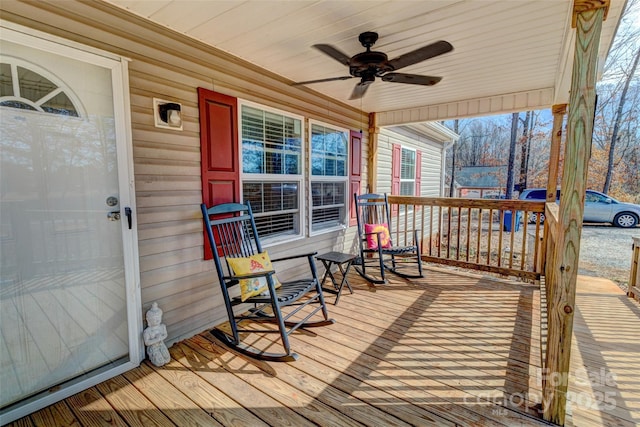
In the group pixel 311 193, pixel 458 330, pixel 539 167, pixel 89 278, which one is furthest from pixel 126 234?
pixel 539 167

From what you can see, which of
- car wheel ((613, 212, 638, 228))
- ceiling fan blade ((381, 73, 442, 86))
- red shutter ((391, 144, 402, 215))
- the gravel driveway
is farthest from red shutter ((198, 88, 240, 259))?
car wheel ((613, 212, 638, 228))

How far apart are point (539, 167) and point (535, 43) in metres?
16.2

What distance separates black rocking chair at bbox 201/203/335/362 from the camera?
2.21 meters

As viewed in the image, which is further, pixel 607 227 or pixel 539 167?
pixel 539 167

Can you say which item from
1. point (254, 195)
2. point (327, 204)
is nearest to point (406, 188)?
point (327, 204)

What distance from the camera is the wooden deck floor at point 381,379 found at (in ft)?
5.53

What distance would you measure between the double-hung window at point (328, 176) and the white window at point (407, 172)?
3001 millimetres

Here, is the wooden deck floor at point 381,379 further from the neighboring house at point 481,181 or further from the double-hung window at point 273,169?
the neighboring house at point 481,181

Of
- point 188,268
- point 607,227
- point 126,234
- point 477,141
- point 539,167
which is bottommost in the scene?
point 607,227

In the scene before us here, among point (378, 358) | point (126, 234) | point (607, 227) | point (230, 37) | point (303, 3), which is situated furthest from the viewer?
point (607, 227)

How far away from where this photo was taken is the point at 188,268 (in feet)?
8.15

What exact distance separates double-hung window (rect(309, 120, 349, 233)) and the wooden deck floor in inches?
60.0

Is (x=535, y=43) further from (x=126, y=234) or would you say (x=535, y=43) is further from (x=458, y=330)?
(x=126, y=234)

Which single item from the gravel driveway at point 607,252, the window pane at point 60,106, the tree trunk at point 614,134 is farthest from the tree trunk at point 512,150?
the window pane at point 60,106
